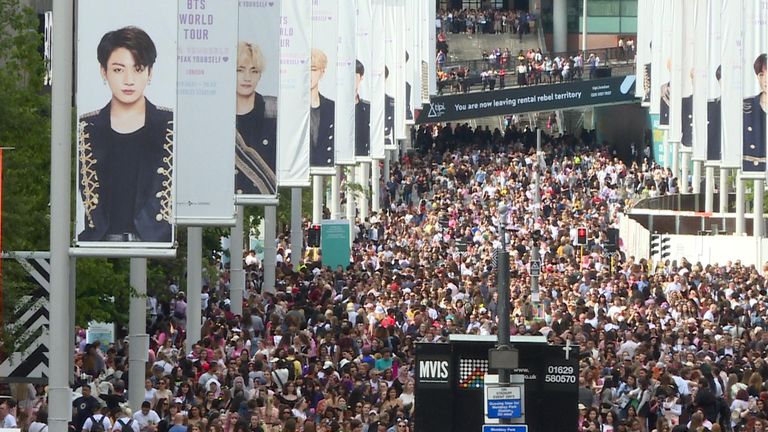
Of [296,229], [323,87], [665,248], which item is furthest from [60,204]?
[665,248]

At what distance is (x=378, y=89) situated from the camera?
5731 cm

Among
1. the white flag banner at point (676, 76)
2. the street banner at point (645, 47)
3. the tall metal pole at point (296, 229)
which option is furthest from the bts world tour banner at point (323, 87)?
the street banner at point (645, 47)

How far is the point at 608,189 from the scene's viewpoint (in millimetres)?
73625

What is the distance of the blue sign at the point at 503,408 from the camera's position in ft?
70.0

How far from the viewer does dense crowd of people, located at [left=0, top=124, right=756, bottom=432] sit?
24812 mm

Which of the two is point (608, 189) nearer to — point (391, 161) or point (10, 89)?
point (391, 161)

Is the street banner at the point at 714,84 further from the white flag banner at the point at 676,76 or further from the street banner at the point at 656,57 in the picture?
the street banner at the point at 656,57

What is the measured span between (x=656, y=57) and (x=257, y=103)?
4594cm

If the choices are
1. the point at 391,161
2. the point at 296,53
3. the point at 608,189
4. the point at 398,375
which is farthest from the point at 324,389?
the point at 391,161

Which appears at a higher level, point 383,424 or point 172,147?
point 172,147

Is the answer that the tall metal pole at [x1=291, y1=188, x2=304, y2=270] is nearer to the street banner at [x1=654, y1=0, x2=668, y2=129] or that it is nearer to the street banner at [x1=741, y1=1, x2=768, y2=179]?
the street banner at [x1=741, y1=1, x2=768, y2=179]

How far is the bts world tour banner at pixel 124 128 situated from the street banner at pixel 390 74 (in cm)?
4016

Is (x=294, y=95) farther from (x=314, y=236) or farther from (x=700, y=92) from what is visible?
(x=700, y=92)

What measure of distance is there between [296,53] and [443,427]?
13.0 m
